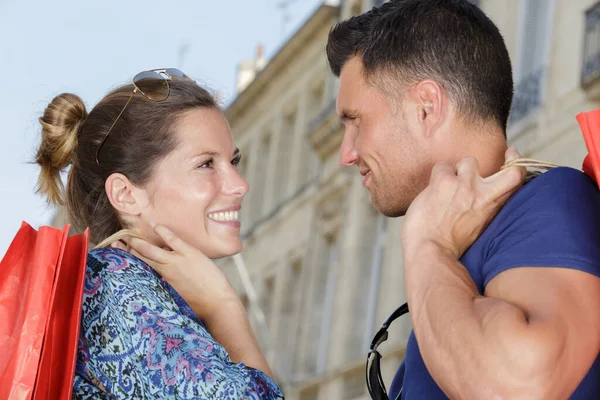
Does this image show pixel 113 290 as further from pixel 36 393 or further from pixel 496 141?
pixel 496 141

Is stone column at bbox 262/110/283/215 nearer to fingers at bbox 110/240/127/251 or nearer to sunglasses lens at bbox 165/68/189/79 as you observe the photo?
sunglasses lens at bbox 165/68/189/79

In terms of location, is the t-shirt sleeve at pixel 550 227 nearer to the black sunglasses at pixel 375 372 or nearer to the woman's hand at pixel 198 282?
the black sunglasses at pixel 375 372

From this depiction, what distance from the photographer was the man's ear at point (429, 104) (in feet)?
12.4

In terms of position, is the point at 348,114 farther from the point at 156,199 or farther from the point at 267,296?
the point at 267,296

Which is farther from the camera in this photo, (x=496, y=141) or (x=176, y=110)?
(x=176, y=110)

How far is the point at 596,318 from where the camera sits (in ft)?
9.69

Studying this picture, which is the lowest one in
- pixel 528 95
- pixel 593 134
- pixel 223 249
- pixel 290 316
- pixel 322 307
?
pixel 290 316

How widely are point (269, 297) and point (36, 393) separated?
79.1 feet

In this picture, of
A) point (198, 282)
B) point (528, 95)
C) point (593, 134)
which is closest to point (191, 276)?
point (198, 282)

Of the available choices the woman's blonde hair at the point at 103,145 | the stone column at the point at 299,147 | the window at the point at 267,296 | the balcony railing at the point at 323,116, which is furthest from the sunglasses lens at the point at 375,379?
the stone column at the point at 299,147

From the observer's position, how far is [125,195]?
14.8 ft

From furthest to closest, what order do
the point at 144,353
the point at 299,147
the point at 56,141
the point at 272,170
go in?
1. the point at 272,170
2. the point at 299,147
3. the point at 56,141
4. the point at 144,353

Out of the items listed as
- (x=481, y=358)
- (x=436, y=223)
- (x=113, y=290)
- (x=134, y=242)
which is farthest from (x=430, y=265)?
(x=134, y=242)

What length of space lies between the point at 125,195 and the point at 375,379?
1231 mm
